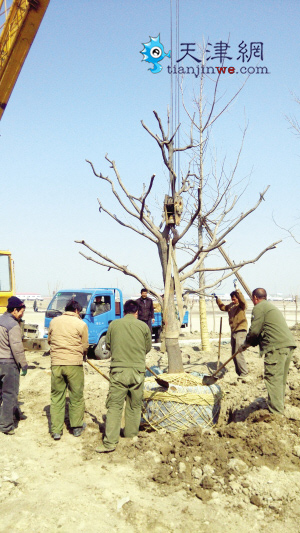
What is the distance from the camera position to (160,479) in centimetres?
460

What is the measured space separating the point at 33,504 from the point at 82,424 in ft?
6.63

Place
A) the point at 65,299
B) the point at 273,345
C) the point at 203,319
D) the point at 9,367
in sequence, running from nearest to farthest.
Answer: the point at 273,345, the point at 9,367, the point at 203,319, the point at 65,299

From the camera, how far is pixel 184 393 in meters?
5.65

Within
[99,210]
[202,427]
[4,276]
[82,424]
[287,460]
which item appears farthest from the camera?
[4,276]

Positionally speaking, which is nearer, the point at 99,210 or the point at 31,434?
the point at 31,434

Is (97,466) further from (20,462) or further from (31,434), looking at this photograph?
(31,434)

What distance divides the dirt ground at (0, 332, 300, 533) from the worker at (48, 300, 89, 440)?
26cm

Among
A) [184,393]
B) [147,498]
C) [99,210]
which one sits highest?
[99,210]

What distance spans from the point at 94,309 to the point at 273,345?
6646 millimetres

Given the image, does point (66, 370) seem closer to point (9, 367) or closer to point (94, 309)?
point (9, 367)

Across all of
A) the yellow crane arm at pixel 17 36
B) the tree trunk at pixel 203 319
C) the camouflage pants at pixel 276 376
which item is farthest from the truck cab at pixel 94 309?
the camouflage pants at pixel 276 376

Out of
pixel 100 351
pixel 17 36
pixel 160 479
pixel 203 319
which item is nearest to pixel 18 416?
pixel 160 479

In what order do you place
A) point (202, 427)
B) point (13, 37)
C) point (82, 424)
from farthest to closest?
point (13, 37)
point (82, 424)
point (202, 427)

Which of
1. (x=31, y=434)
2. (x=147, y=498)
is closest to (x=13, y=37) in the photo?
(x=31, y=434)
